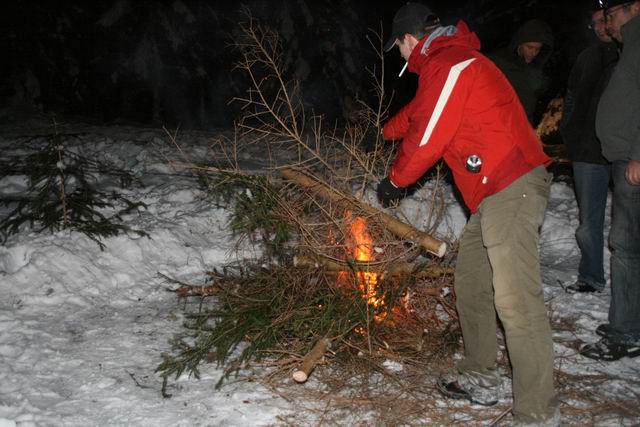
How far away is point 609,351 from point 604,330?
0.23m

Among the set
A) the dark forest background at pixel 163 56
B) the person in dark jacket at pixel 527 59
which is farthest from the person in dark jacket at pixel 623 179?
the dark forest background at pixel 163 56

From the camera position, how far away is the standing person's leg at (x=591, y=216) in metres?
4.51

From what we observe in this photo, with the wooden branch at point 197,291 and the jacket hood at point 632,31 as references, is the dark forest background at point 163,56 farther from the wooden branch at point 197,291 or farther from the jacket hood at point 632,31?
the jacket hood at point 632,31

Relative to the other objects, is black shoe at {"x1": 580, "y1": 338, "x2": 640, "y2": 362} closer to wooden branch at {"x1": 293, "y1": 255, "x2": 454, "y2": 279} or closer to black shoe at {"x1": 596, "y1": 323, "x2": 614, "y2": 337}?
black shoe at {"x1": 596, "y1": 323, "x2": 614, "y2": 337}

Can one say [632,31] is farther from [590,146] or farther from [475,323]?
[475,323]

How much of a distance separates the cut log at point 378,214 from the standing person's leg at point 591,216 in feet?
5.02

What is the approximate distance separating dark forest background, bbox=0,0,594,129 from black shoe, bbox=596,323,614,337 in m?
8.88

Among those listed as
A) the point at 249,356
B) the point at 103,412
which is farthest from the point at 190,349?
the point at 103,412

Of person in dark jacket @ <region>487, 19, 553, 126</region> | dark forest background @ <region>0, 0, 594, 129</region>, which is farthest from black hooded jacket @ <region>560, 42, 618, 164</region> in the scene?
dark forest background @ <region>0, 0, 594, 129</region>

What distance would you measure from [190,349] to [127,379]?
17.8 inches

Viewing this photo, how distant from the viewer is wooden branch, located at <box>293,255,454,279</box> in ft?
13.6

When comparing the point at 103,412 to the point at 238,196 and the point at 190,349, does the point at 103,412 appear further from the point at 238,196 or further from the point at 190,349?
the point at 238,196

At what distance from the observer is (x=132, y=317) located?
170 inches

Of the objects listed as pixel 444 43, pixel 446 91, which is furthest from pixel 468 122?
pixel 444 43
